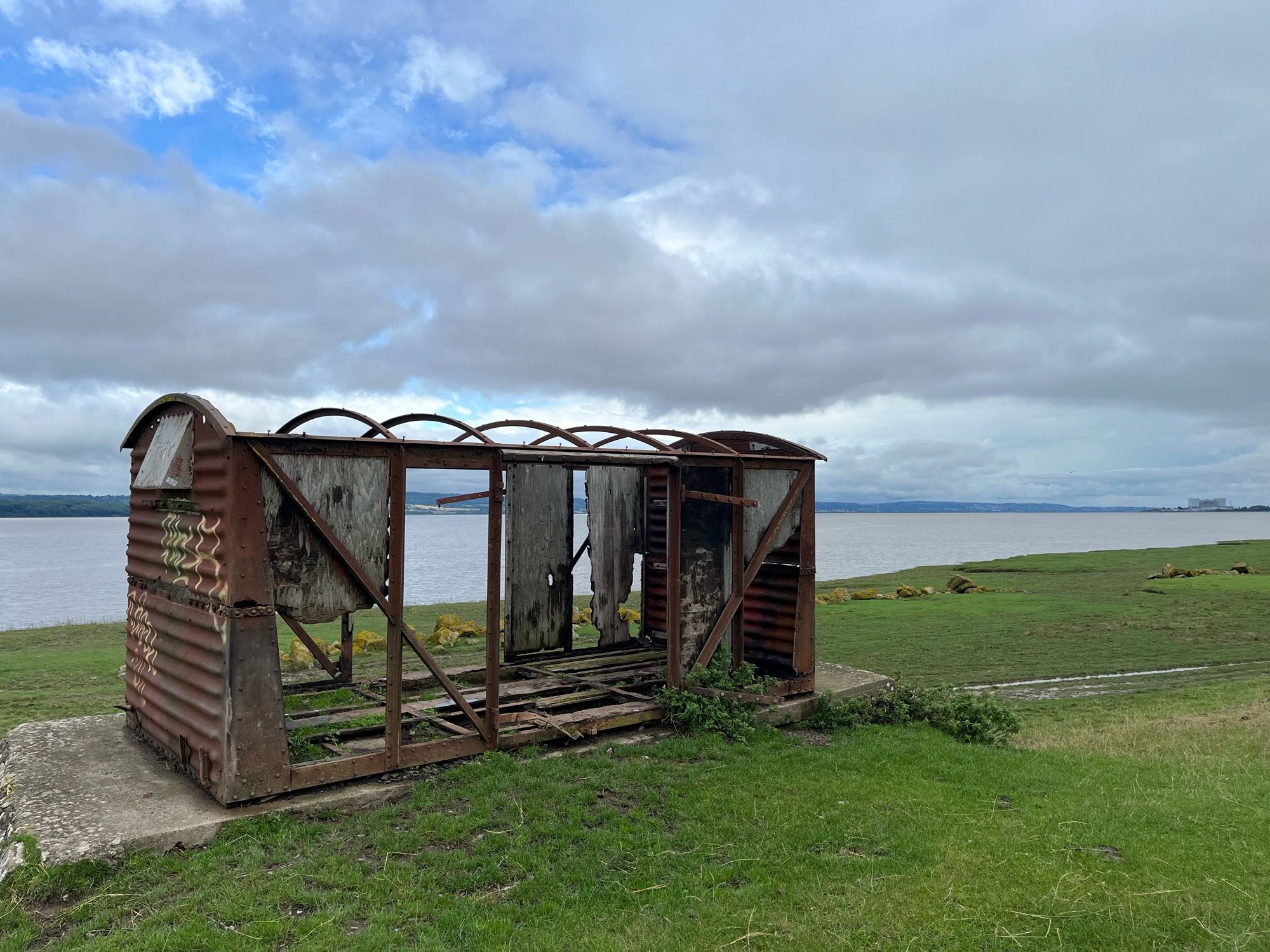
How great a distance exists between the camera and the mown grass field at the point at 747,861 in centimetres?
555

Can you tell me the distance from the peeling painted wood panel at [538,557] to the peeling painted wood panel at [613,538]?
440 mm

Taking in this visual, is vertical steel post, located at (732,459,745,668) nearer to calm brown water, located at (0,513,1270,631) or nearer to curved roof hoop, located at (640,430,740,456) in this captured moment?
curved roof hoop, located at (640,430,740,456)

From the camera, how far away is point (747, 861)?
21.8 ft

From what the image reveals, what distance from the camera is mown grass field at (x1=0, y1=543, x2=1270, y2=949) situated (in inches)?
219

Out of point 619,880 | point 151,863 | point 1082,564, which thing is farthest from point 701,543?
point 1082,564

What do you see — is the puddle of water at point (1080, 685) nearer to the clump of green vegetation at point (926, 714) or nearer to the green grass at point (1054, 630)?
the green grass at point (1054, 630)

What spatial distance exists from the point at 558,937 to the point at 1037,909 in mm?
3328

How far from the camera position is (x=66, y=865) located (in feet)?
20.4

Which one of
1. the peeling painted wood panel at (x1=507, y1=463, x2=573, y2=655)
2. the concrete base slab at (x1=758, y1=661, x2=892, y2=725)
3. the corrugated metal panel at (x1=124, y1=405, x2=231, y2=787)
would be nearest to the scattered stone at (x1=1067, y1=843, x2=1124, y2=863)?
the concrete base slab at (x1=758, y1=661, x2=892, y2=725)

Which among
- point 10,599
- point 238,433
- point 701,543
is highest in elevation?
point 238,433

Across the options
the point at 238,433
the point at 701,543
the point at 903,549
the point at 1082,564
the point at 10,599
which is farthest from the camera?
the point at 903,549

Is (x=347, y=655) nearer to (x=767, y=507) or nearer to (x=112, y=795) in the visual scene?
(x=112, y=795)

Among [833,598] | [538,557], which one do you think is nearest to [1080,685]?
[538,557]

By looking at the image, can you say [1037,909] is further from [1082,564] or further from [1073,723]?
[1082,564]
